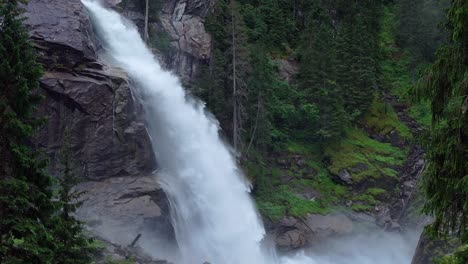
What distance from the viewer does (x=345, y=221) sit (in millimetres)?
31375

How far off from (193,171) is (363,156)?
15.1 m

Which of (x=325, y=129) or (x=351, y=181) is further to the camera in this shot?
(x=325, y=129)

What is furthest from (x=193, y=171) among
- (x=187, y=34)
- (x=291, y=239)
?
(x=187, y=34)

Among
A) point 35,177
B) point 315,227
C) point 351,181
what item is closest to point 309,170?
point 351,181

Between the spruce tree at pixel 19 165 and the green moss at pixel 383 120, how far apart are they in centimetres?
3529

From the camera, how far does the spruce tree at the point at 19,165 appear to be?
27.5 feet

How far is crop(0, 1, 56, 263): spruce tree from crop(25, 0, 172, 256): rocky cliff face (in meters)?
13.5

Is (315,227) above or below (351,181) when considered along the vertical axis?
below

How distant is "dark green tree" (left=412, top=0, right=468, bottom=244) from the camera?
6.83 metres

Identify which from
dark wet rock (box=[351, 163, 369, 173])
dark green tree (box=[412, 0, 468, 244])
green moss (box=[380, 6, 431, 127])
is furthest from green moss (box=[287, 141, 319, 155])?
dark green tree (box=[412, 0, 468, 244])

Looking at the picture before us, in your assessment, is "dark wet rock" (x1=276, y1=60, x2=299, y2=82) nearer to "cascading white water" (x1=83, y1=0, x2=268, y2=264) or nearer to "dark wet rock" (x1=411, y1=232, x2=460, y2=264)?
"cascading white water" (x1=83, y1=0, x2=268, y2=264)

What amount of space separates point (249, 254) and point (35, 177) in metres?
18.1

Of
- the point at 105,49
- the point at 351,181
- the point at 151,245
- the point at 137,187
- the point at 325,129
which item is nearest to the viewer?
the point at 151,245

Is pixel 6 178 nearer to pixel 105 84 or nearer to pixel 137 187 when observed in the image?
pixel 137 187
